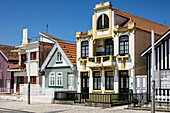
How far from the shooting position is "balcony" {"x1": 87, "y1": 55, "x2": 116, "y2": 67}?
27922 millimetres

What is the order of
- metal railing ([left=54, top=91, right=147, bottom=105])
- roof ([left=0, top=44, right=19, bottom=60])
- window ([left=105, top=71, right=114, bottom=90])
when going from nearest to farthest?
metal railing ([left=54, top=91, right=147, bottom=105]) < window ([left=105, top=71, right=114, bottom=90]) < roof ([left=0, top=44, right=19, bottom=60])

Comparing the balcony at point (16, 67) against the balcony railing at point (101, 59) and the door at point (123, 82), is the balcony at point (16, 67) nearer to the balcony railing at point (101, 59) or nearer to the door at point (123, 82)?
the balcony railing at point (101, 59)

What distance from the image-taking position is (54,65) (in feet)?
113

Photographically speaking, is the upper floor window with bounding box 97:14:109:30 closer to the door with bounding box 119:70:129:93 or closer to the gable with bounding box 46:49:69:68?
the door with bounding box 119:70:129:93

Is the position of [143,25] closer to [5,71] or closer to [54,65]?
[54,65]

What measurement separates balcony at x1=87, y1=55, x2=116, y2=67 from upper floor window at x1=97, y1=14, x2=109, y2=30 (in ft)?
10.6

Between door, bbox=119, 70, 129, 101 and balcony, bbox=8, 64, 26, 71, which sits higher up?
balcony, bbox=8, 64, 26, 71

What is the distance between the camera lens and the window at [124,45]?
27.4 m

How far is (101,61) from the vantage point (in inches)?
1128

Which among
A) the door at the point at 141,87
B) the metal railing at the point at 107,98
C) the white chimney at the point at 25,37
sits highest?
the white chimney at the point at 25,37

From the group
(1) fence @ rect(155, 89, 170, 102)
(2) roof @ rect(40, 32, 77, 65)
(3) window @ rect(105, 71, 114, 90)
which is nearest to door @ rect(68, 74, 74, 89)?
(2) roof @ rect(40, 32, 77, 65)

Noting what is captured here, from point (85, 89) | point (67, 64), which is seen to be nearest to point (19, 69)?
point (67, 64)

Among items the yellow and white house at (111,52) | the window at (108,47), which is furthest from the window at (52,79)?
the window at (108,47)

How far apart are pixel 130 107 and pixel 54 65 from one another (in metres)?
14.6
